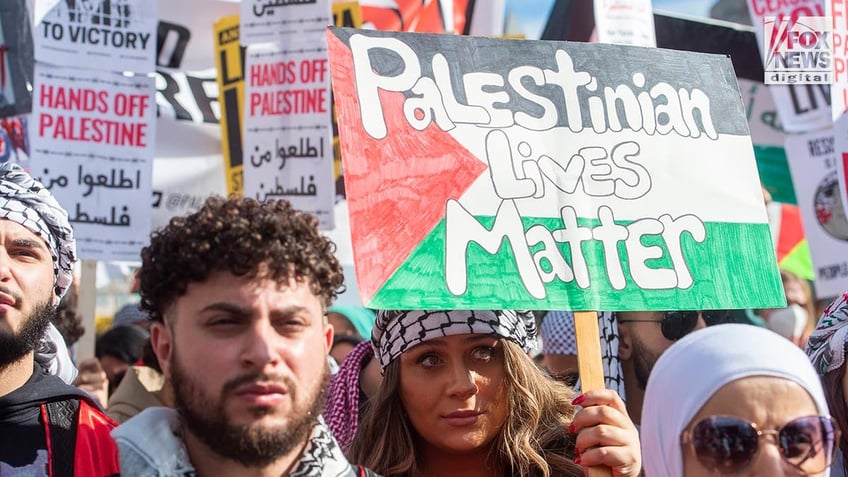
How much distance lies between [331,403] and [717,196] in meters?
1.48

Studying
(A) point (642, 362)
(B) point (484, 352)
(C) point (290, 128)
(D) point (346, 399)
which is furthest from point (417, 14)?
(B) point (484, 352)

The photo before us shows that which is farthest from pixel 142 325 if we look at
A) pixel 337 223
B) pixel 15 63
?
pixel 15 63

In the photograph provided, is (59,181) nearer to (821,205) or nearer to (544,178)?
(544,178)

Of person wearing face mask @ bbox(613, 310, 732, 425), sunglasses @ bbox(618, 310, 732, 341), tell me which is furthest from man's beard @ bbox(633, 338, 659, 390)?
sunglasses @ bbox(618, 310, 732, 341)

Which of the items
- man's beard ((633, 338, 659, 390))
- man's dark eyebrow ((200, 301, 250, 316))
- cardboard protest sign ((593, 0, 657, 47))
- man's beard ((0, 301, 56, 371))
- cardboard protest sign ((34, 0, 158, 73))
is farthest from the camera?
cardboard protest sign ((34, 0, 158, 73))

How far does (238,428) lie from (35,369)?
1045 millimetres

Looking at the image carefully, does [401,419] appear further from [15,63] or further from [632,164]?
[15,63]

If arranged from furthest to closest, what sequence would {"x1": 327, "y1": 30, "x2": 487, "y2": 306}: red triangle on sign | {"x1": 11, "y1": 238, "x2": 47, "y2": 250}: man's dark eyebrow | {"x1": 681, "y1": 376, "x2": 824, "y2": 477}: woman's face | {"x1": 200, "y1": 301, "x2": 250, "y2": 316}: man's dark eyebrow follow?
{"x1": 11, "y1": 238, "x2": 47, "y2": 250}: man's dark eyebrow < {"x1": 327, "y1": 30, "x2": 487, "y2": 306}: red triangle on sign < {"x1": 200, "y1": 301, "x2": 250, "y2": 316}: man's dark eyebrow < {"x1": 681, "y1": 376, "x2": 824, "y2": 477}: woman's face

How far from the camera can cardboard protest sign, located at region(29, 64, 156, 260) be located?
571cm

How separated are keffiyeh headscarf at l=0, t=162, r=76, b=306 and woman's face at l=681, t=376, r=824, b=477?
186cm

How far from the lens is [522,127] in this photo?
2996mm

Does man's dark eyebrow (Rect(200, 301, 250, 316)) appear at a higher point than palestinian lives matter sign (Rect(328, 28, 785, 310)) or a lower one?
lower

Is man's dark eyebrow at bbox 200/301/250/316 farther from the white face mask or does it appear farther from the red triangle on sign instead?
the white face mask

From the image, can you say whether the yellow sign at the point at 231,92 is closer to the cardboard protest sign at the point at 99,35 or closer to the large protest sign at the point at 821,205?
the cardboard protest sign at the point at 99,35
